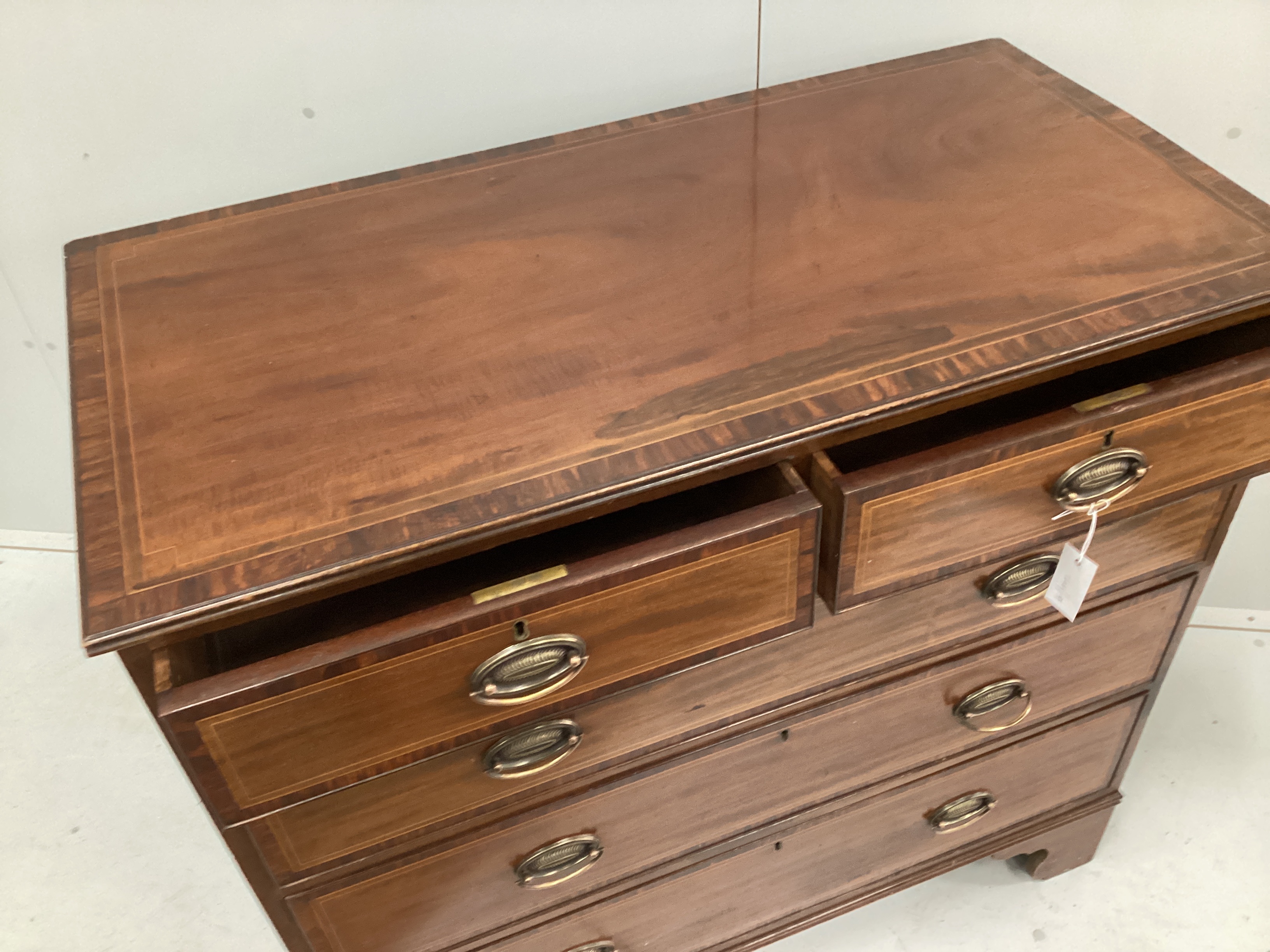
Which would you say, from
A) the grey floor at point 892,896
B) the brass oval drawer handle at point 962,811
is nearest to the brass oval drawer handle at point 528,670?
the brass oval drawer handle at point 962,811

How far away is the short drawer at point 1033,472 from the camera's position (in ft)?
2.36

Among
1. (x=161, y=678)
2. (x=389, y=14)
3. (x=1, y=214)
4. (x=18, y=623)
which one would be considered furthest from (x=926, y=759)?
(x=18, y=623)

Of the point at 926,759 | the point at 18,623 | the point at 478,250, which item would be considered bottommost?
the point at 926,759

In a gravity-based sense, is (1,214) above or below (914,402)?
above

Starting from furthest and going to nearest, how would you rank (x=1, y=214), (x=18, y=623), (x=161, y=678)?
1. (x=18, y=623)
2. (x=1, y=214)
3. (x=161, y=678)

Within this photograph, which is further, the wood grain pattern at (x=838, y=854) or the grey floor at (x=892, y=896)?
the grey floor at (x=892, y=896)

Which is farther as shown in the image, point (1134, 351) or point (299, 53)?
point (299, 53)

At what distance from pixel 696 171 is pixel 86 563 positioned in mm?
572

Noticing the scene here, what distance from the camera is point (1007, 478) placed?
2.47 feet

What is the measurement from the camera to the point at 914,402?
709 mm

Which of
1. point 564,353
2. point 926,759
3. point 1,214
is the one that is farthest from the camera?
point 1,214

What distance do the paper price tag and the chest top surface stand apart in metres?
0.19

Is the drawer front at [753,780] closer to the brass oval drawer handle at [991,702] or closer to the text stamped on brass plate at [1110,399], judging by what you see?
the brass oval drawer handle at [991,702]

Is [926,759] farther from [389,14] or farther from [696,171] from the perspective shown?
[389,14]
